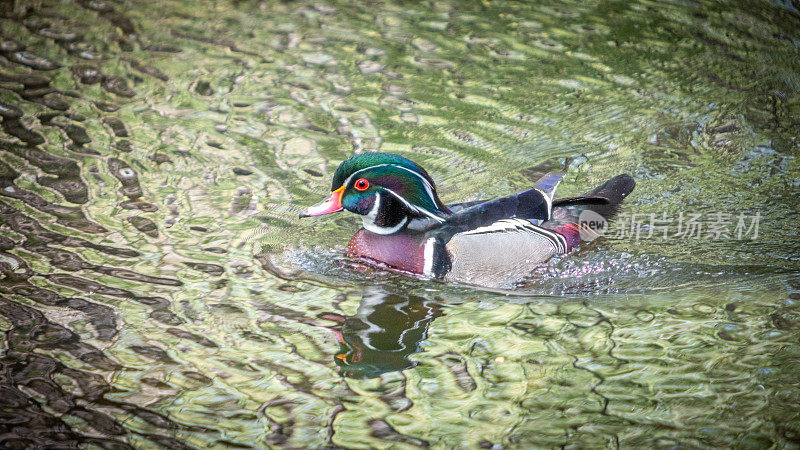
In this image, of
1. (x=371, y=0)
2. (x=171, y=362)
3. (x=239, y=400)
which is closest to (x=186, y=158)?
(x=171, y=362)

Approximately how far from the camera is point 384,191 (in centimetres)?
526

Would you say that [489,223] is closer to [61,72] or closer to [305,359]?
[305,359]

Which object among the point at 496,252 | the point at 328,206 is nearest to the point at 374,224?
the point at 328,206

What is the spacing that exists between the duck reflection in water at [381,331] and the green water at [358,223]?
0.02 meters

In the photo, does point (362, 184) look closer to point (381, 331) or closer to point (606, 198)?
point (381, 331)

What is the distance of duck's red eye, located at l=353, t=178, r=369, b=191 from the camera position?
5.23m

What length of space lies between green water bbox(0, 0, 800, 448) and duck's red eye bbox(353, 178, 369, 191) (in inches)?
23.7

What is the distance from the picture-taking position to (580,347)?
176 inches

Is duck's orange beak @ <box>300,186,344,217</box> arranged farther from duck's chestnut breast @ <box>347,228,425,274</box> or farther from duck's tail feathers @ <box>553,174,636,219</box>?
duck's tail feathers @ <box>553,174,636,219</box>

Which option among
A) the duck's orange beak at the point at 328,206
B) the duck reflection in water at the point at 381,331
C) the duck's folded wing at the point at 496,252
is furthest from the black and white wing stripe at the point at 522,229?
the duck's orange beak at the point at 328,206

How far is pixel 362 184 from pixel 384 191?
0.54 ft

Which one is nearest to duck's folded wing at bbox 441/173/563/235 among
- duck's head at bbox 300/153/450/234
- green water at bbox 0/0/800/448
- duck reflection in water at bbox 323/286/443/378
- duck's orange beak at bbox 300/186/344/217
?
duck's head at bbox 300/153/450/234

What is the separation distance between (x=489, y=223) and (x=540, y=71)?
12.5 feet

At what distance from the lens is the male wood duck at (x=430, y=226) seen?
5.20m
